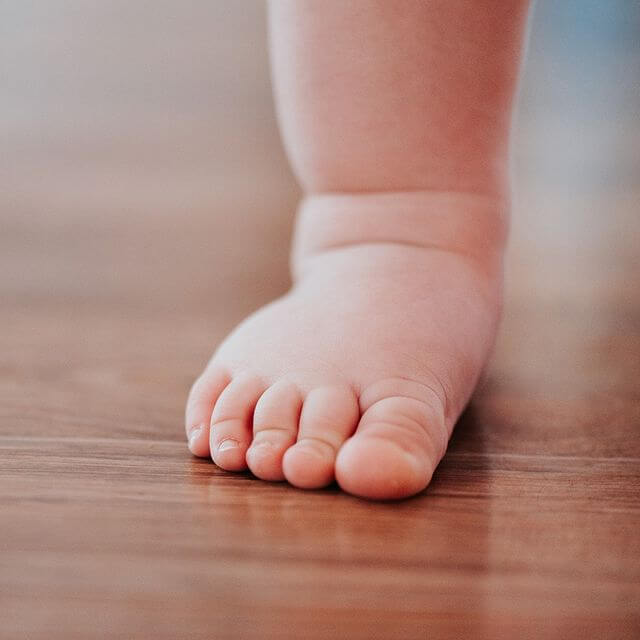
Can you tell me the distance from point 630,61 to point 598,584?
6.13 ft

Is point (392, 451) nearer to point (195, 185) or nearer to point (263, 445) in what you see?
point (263, 445)

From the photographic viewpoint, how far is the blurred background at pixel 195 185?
2.66 ft

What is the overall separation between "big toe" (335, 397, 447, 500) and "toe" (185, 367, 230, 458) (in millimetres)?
88

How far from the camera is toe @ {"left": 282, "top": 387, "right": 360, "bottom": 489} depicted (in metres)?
0.50

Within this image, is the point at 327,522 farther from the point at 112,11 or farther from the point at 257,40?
the point at 112,11

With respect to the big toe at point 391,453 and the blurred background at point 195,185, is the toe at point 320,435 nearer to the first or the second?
the big toe at point 391,453

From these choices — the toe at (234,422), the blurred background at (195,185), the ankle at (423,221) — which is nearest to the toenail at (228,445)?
the toe at (234,422)

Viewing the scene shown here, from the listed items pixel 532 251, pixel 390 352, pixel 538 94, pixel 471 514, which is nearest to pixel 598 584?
pixel 471 514

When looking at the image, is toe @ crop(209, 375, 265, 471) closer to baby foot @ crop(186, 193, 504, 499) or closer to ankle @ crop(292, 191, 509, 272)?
baby foot @ crop(186, 193, 504, 499)

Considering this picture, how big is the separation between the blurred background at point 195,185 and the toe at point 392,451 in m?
0.16

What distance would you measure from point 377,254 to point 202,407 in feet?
0.60

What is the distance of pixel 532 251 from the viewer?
3.51 feet

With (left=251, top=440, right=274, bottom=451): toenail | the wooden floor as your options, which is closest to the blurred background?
the wooden floor

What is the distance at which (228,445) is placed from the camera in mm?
530
